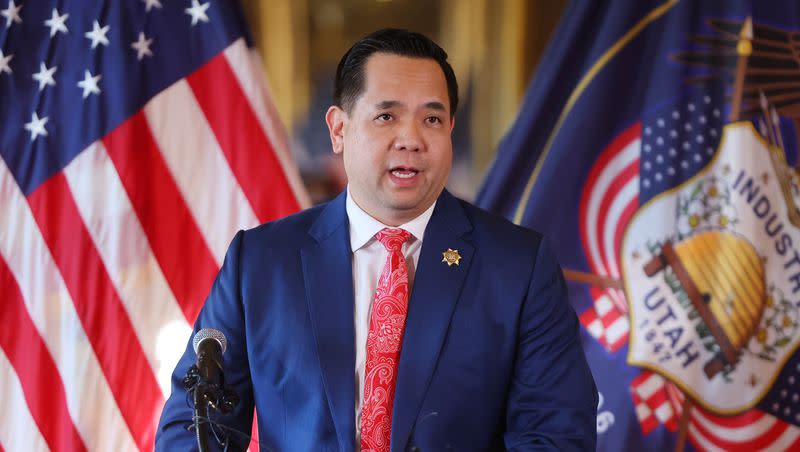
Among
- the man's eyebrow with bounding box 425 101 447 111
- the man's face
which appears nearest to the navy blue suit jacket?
the man's face

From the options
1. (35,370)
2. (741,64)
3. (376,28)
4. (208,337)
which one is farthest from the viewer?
(376,28)

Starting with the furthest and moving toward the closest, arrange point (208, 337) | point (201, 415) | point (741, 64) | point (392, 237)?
point (741, 64), point (392, 237), point (208, 337), point (201, 415)

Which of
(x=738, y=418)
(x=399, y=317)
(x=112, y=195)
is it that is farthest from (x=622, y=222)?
(x=112, y=195)

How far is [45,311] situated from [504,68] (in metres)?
1.74

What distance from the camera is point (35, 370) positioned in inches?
108

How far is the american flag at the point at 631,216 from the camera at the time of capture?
2857 mm

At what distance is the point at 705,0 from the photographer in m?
2.86

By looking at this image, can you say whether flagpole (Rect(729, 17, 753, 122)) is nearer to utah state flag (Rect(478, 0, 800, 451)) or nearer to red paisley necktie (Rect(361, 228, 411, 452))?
utah state flag (Rect(478, 0, 800, 451))

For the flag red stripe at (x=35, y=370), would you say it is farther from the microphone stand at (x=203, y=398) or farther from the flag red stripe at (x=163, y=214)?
the microphone stand at (x=203, y=398)

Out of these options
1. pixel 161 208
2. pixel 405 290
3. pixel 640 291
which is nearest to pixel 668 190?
pixel 640 291

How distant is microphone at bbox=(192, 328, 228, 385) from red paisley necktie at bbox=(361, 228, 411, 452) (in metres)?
0.41

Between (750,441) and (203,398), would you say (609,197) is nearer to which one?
(750,441)

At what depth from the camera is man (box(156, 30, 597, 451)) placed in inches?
65.2

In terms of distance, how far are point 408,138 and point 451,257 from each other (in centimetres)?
26
